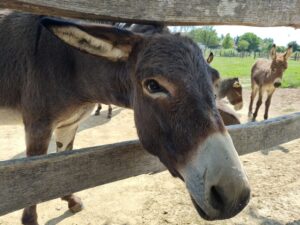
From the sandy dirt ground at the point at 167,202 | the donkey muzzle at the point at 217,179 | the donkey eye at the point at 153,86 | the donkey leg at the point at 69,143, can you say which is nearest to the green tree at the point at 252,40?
the sandy dirt ground at the point at 167,202

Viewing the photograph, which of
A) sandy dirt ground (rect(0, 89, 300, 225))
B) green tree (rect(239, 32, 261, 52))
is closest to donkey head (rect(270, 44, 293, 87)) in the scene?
sandy dirt ground (rect(0, 89, 300, 225))

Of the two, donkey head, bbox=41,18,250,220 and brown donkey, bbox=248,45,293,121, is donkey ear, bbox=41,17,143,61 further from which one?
brown donkey, bbox=248,45,293,121

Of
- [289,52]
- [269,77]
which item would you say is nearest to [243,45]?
[289,52]

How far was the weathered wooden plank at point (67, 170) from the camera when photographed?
143 centimetres

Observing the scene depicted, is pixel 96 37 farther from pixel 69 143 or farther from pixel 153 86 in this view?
pixel 69 143

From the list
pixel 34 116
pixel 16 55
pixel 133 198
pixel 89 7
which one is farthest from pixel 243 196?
pixel 133 198

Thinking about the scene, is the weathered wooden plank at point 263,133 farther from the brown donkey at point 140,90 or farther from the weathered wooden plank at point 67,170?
the brown donkey at point 140,90

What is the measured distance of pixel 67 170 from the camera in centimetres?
161

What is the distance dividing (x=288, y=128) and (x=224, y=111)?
2.90 meters

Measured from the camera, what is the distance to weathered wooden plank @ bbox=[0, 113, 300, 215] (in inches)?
56.5

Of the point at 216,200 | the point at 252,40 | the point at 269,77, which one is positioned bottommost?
the point at 252,40

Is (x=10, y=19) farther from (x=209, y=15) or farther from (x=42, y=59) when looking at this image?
(x=209, y=15)

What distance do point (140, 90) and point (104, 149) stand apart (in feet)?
1.38

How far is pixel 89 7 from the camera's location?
1423 mm
